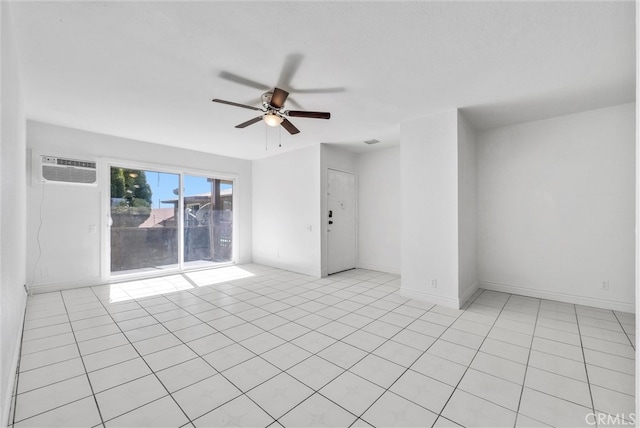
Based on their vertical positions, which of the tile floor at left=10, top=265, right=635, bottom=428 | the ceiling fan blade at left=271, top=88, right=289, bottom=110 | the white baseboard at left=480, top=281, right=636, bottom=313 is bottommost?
the tile floor at left=10, top=265, right=635, bottom=428

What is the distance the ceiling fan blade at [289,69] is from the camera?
234 cm

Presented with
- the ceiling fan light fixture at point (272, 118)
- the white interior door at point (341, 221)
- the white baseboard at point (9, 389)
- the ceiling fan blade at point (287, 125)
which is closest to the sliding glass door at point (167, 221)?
the white interior door at point (341, 221)

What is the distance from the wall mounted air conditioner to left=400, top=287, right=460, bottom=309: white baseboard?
533 cm

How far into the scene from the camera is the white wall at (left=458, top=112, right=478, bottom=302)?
3.48m

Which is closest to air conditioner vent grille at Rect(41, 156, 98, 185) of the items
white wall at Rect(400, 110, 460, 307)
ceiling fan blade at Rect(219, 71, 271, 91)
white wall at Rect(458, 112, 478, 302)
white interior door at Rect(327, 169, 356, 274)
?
ceiling fan blade at Rect(219, 71, 271, 91)

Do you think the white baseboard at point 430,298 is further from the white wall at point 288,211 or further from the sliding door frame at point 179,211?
the sliding door frame at point 179,211

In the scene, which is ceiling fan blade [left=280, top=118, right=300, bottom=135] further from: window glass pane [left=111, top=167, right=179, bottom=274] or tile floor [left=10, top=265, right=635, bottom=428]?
window glass pane [left=111, top=167, right=179, bottom=274]

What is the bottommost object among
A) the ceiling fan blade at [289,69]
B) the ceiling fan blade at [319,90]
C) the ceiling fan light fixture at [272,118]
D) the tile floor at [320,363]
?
the tile floor at [320,363]

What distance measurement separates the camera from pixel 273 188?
606cm

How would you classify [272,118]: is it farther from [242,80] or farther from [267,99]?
[242,80]

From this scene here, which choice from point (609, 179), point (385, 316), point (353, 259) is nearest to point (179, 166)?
point (353, 259)

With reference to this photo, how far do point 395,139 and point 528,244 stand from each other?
2.63 m

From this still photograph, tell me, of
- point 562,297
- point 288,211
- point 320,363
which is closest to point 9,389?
point 320,363

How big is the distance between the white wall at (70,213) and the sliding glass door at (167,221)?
25 cm
